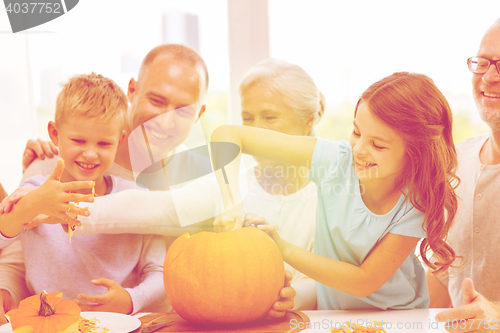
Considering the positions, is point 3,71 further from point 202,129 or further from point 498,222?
point 498,222

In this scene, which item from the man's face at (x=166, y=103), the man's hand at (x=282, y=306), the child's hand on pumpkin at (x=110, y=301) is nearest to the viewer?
the man's hand at (x=282, y=306)

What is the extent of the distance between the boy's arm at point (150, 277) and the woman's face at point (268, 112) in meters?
0.39

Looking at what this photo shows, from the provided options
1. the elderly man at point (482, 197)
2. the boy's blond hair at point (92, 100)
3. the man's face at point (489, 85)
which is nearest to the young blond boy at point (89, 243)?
the boy's blond hair at point (92, 100)

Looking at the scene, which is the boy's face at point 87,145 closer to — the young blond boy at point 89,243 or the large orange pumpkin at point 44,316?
the young blond boy at point 89,243

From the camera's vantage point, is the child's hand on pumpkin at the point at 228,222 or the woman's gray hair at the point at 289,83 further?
the woman's gray hair at the point at 289,83

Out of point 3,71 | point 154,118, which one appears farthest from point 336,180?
point 3,71

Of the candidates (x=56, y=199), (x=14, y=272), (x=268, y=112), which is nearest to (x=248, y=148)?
(x=268, y=112)

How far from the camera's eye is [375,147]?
81cm

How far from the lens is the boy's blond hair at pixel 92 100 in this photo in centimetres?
91

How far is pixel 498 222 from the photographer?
943 mm

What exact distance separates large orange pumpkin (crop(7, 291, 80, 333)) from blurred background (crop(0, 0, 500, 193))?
21.3 inches

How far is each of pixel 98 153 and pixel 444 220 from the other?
0.77 m

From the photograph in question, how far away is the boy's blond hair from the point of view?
0.91 meters

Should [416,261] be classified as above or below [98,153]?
below
